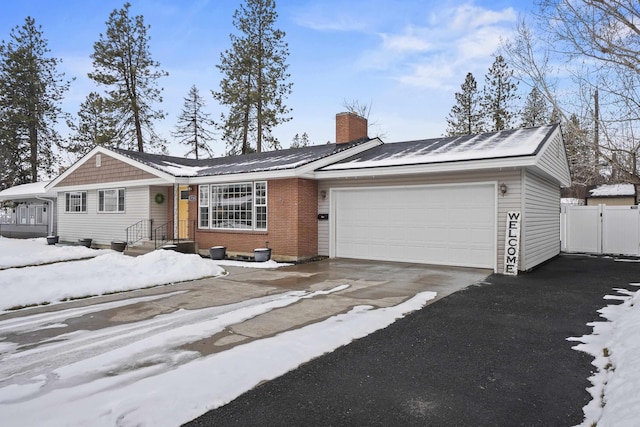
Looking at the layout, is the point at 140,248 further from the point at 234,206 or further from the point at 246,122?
the point at 246,122

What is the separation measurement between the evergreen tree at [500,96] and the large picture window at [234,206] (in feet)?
70.6

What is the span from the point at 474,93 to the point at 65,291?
29028 millimetres

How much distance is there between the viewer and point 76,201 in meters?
19.3

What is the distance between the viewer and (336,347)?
4727mm

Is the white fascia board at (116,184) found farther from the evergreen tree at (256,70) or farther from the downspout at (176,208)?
the evergreen tree at (256,70)

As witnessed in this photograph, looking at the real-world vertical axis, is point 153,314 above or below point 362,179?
below

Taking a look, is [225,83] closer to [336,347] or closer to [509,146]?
[509,146]

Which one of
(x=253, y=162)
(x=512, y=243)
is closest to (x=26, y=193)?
(x=253, y=162)

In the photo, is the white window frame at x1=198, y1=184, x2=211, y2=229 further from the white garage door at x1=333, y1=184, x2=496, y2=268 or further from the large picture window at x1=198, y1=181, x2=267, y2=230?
the white garage door at x1=333, y1=184, x2=496, y2=268

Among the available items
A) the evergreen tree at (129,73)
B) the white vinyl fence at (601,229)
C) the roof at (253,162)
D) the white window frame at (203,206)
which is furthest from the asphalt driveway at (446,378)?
the evergreen tree at (129,73)

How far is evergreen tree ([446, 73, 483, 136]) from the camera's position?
29234 millimetres

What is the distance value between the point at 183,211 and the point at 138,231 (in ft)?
6.94

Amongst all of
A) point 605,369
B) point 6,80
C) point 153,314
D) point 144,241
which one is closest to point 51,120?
point 6,80

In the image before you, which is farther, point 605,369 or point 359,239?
point 359,239
